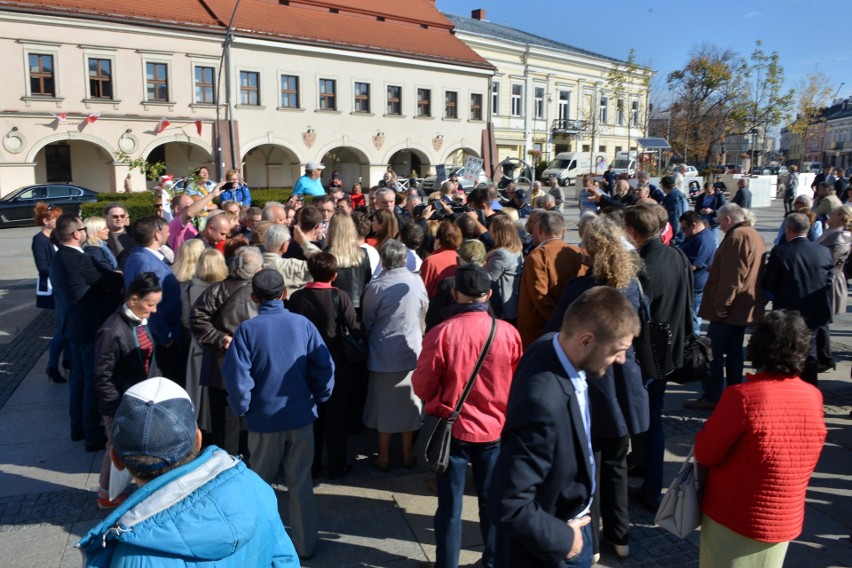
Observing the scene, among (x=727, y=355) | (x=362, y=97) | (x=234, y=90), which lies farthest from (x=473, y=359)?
(x=362, y=97)

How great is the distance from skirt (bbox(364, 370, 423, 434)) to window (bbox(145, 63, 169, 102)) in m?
29.9

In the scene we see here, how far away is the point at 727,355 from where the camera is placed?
6.08 m

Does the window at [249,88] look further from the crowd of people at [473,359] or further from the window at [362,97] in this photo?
the crowd of people at [473,359]

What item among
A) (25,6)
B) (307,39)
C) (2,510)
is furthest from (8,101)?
(2,510)

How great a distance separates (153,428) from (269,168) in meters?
37.3

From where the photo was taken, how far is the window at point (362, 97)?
36656 mm

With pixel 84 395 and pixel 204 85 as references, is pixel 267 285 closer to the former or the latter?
pixel 84 395

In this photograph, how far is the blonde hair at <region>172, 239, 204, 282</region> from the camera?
17.7 feet

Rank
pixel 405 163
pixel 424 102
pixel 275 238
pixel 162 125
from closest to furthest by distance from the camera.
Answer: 1. pixel 275 238
2. pixel 162 125
3. pixel 424 102
4. pixel 405 163

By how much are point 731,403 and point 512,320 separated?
312 centimetres

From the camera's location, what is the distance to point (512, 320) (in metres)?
5.95

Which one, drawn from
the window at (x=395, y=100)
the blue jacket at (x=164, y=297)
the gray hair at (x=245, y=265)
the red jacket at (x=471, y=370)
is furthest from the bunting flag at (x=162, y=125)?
the red jacket at (x=471, y=370)

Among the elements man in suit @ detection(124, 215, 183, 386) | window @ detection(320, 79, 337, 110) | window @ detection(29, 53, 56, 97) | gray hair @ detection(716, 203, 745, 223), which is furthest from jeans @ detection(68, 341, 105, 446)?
window @ detection(320, 79, 337, 110)

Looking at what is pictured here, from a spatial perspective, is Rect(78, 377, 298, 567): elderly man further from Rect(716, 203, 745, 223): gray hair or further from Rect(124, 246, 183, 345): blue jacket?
Rect(716, 203, 745, 223): gray hair
